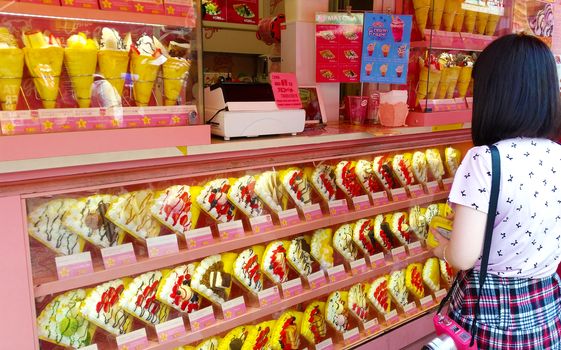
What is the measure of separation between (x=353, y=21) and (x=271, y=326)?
1700 millimetres

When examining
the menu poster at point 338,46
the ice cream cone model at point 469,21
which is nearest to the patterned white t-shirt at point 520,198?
the menu poster at point 338,46

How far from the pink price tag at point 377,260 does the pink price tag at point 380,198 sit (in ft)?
1.02

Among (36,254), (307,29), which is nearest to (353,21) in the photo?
(307,29)

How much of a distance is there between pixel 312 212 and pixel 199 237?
647mm

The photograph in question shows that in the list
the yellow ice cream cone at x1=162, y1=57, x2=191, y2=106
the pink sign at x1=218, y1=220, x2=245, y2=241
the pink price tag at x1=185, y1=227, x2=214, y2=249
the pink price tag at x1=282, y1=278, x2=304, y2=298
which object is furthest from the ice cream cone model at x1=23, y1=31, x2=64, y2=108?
A: the pink price tag at x1=282, y1=278, x2=304, y2=298

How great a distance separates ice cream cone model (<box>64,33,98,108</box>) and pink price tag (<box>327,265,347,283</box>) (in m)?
1.52

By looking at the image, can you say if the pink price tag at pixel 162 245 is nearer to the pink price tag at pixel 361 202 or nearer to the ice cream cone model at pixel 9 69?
the ice cream cone model at pixel 9 69

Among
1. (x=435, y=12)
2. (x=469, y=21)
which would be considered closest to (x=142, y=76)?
(x=435, y=12)

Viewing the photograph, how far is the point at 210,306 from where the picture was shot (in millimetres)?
2127

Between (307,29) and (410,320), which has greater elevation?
(307,29)

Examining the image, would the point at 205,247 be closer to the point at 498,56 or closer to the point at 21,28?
the point at 21,28

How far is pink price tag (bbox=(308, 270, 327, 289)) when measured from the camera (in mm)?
2457

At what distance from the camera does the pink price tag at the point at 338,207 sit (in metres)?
2.50

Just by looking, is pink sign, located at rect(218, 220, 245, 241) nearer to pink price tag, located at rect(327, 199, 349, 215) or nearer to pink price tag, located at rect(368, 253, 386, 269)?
pink price tag, located at rect(327, 199, 349, 215)
